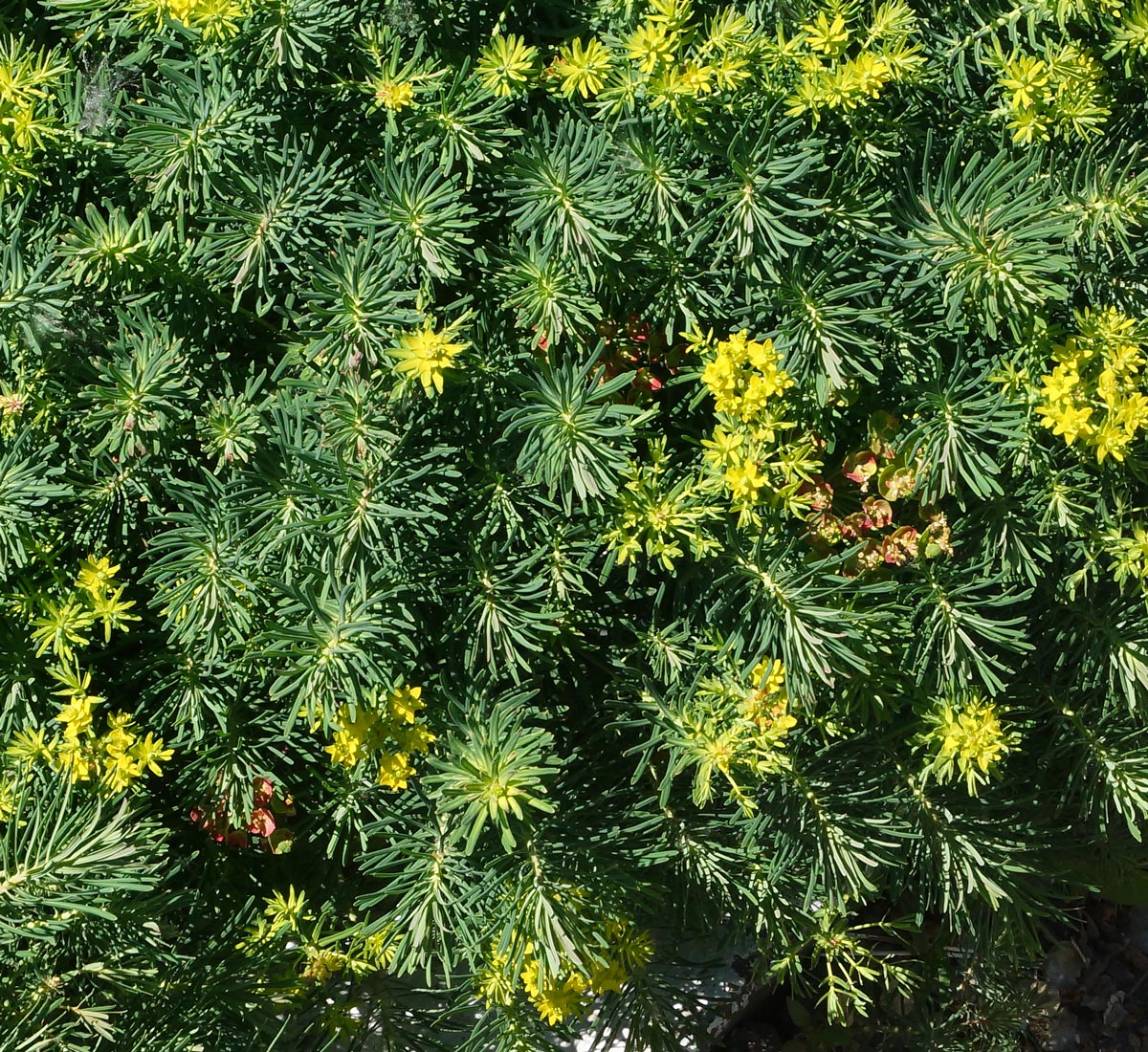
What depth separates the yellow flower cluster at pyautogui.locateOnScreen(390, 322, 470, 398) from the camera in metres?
1.51

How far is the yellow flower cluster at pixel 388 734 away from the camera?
164cm

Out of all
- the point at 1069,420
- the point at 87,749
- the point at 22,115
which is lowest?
the point at 87,749

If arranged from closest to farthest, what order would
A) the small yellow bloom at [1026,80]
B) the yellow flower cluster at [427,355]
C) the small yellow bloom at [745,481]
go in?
the yellow flower cluster at [427,355]
the small yellow bloom at [745,481]
the small yellow bloom at [1026,80]

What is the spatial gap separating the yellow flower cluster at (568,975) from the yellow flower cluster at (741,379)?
0.86 m

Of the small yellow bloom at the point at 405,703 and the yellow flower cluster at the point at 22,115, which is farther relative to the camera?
the yellow flower cluster at the point at 22,115

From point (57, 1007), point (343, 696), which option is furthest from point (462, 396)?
point (57, 1007)

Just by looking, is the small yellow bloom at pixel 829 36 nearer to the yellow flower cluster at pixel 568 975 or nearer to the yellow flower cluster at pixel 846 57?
the yellow flower cluster at pixel 846 57

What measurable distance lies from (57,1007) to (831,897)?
1301mm

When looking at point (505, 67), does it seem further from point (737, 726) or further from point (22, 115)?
point (737, 726)

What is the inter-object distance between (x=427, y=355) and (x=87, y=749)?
0.87m

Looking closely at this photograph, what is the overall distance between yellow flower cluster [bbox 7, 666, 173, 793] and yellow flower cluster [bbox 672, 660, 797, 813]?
84cm

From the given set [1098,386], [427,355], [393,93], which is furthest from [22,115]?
[1098,386]

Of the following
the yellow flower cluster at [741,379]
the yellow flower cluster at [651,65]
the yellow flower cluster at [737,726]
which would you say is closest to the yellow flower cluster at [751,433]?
the yellow flower cluster at [741,379]

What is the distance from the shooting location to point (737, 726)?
1.70m
